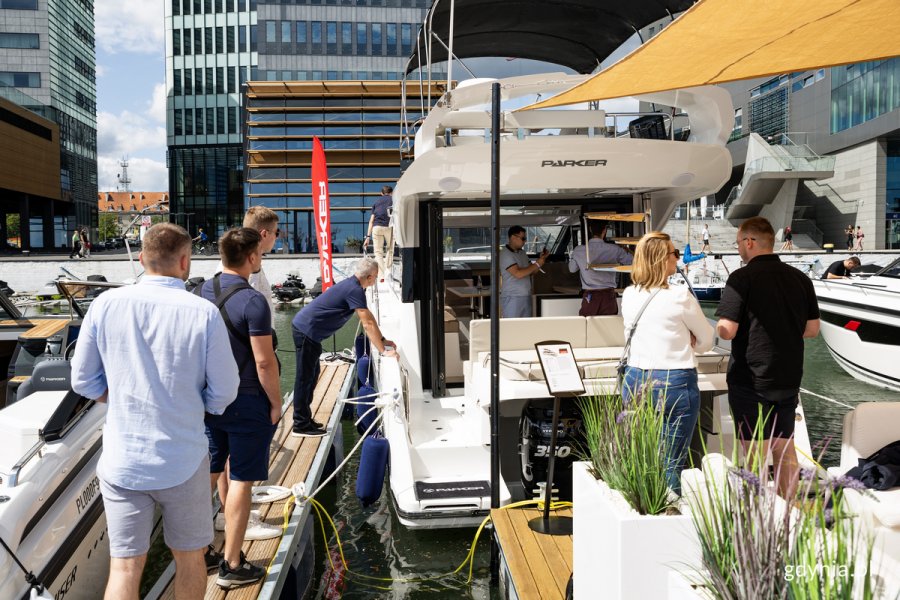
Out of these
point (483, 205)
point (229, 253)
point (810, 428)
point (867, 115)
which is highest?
point (867, 115)

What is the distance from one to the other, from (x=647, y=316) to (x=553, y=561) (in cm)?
129

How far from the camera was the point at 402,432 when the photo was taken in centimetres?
504

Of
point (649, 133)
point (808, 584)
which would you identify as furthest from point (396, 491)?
point (649, 133)

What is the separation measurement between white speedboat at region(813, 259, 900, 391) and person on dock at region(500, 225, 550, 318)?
611 centimetres

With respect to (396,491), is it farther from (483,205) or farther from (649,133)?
(649,133)

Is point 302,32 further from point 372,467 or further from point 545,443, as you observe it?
point 545,443

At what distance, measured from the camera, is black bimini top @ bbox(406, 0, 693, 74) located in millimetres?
6281

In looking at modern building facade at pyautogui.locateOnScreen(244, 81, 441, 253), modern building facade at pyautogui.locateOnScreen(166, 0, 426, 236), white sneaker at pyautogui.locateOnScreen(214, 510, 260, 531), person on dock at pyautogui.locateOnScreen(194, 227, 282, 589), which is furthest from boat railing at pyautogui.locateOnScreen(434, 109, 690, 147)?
modern building facade at pyautogui.locateOnScreen(166, 0, 426, 236)

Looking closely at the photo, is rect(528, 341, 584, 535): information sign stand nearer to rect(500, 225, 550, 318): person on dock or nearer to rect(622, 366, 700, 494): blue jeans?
rect(622, 366, 700, 494): blue jeans

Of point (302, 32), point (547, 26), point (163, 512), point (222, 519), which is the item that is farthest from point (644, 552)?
point (302, 32)

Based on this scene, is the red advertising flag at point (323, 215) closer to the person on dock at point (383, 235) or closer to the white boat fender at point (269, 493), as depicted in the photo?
the person on dock at point (383, 235)

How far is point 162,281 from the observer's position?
8.77 ft

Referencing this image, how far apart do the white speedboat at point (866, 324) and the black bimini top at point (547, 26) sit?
19.7ft

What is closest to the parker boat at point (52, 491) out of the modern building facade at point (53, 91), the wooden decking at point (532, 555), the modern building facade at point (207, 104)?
the wooden decking at point (532, 555)
